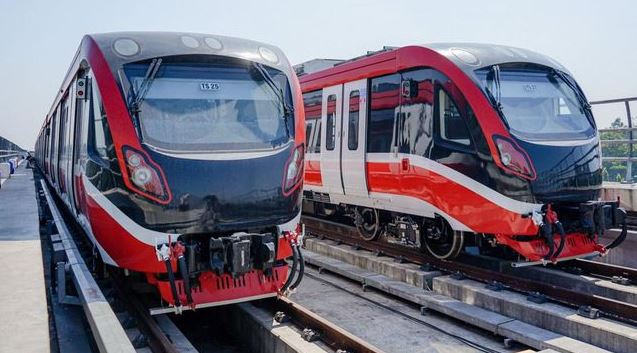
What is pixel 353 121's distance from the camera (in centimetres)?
981

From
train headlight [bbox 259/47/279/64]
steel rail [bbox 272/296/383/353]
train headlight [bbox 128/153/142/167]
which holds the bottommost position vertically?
steel rail [bbox 272/296/383/353]

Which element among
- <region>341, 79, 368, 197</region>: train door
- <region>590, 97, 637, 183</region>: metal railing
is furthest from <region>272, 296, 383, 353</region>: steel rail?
<region>590, 97, 637, 183</region>: metal railing

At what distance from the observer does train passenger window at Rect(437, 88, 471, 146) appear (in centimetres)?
745

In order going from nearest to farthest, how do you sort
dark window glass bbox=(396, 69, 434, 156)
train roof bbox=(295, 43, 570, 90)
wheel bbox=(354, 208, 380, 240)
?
1. train roof bbox=(295, 43, 570, 90)
2. dark window glass bbox=(396, 69, 434, 156)
3. wheel bbox=(354, 208, 380, 240)

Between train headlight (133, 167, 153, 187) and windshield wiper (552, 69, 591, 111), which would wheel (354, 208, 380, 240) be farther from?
train headlight (133, 167, 153, 187)

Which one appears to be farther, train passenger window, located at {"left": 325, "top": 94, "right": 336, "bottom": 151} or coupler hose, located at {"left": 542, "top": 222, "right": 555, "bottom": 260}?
train passenger window, located at {"left": 325, "top": 94, "right": 336, "bottom": 151}

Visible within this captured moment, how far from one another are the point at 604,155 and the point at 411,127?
17.8ft

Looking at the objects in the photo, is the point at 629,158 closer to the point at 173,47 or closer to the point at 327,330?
the point at 327,330

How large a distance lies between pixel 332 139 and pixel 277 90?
13.5 ft

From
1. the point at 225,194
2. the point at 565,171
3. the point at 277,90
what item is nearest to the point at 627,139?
the point at 565,171

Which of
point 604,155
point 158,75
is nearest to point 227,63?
point 158,75

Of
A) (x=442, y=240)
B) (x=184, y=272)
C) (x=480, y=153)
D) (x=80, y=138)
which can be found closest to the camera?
(x=184, y=272)

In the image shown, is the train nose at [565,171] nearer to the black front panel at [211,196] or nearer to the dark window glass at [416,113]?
the dark window glass at [416,113]

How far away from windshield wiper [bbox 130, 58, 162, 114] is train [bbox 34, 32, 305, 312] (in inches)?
0.4
